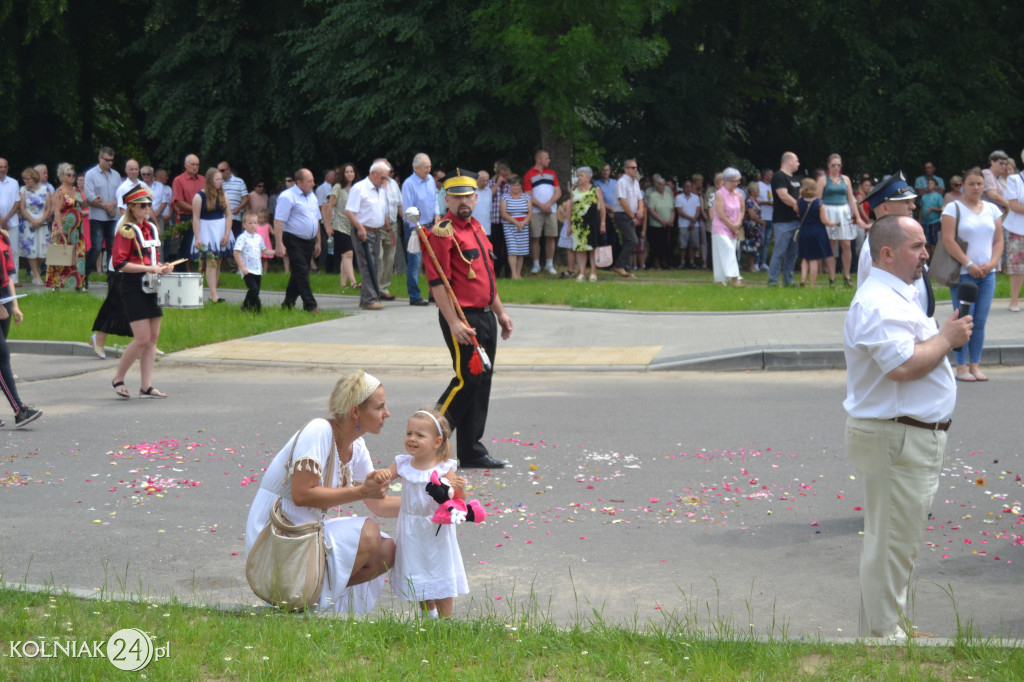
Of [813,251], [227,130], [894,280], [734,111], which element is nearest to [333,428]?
[894,280]

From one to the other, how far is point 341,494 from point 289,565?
364 mm

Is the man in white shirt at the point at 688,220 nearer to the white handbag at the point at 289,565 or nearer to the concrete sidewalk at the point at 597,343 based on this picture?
the concrete sidewalk at the point at 597,343

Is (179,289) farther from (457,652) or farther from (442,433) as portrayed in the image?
(457,652)

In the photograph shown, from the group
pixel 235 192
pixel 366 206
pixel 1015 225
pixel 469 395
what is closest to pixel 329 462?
pixel 469 395

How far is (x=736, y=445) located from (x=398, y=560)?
14.5 feet

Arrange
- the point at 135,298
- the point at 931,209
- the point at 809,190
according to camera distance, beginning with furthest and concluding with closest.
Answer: the point at 931,209 < the point at 809,190 < the point at 135,298

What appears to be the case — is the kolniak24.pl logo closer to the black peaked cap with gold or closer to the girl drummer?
the black peaked cap with gold

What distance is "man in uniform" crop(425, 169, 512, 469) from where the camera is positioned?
28.6ft

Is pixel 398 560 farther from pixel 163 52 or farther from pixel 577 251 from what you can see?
pixel 163 52

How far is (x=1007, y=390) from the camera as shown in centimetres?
1134

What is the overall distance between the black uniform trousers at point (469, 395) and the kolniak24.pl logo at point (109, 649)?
4112 mm

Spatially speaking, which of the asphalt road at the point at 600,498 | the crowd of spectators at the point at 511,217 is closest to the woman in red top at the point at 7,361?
the asphalt road at the point at 600,498

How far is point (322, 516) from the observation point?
561 cm

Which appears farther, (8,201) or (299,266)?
(8,201)
